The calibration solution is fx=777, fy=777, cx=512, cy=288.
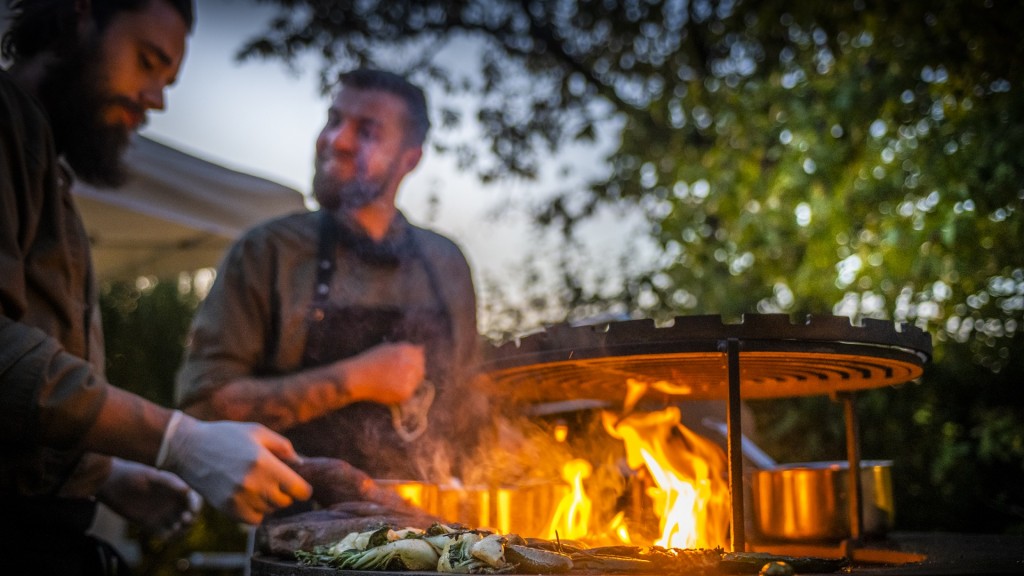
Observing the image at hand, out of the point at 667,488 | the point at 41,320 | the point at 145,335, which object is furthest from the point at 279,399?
the point at 145,335

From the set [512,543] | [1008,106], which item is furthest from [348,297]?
[1008,106]

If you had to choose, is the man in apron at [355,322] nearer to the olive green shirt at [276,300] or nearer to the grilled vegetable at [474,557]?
the olive green shirt at [276,300]

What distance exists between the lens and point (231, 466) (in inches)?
69.7

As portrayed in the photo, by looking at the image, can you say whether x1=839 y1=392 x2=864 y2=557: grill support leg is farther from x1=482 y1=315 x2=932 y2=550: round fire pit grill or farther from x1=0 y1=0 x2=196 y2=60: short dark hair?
x1=0 y1=0 x2=196 y2=60: short dark hair

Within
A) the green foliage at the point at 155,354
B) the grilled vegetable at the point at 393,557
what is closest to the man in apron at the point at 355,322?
the grilled vegetable at the point at 393,557

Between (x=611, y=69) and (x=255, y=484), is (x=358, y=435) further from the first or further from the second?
(x=611, y=69)

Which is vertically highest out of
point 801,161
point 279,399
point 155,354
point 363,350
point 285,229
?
point 801,161

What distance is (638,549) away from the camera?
1794mm

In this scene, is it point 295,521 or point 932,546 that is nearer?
point 295,521

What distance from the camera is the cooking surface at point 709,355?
72.4 inches

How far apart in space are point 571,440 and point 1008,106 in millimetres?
2845

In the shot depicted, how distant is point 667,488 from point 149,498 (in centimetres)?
177

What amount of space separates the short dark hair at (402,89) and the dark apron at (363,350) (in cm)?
54

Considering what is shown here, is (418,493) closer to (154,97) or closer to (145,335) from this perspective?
(154,97)
